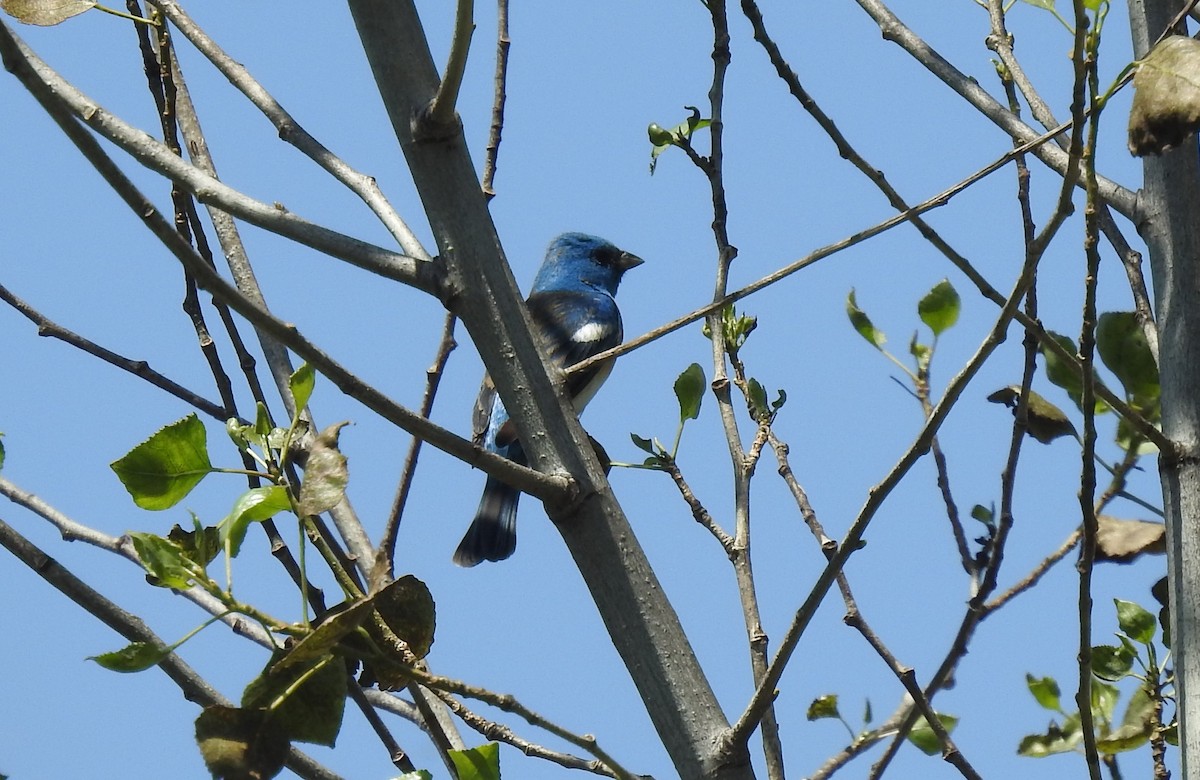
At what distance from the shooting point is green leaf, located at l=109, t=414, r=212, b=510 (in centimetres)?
193

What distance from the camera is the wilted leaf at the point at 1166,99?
1.69 metres

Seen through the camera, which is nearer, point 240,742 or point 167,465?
point 240,742

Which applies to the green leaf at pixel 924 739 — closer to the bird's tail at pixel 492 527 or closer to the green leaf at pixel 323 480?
the green leaf at pixel 323 480

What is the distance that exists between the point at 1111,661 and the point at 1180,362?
1.94 feet

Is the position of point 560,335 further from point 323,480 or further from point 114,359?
point 323,480

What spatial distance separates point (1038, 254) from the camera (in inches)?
76.4

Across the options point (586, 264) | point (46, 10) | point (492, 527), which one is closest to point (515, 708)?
point (46, 10)

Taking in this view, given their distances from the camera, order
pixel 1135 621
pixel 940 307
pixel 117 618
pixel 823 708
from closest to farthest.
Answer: pixel 117 618 → pixel 1135 621 → pixel 940 307 → pixel 823 708

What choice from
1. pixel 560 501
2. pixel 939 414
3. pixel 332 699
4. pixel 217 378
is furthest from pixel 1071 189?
pixel 217 378

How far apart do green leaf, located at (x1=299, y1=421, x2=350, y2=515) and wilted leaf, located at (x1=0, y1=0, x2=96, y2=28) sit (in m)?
1.16

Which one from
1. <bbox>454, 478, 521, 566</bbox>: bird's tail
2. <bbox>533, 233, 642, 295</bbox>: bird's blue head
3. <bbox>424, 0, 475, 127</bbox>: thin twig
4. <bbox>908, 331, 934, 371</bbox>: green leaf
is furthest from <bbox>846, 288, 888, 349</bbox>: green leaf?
<bbox>533, 233, 642, 295</bbox>: bird's blue head

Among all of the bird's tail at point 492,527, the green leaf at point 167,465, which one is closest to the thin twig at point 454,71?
the green leaf at point 167,465

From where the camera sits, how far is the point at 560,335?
7301mm

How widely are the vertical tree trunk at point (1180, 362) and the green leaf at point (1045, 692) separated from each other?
1.79 ft
